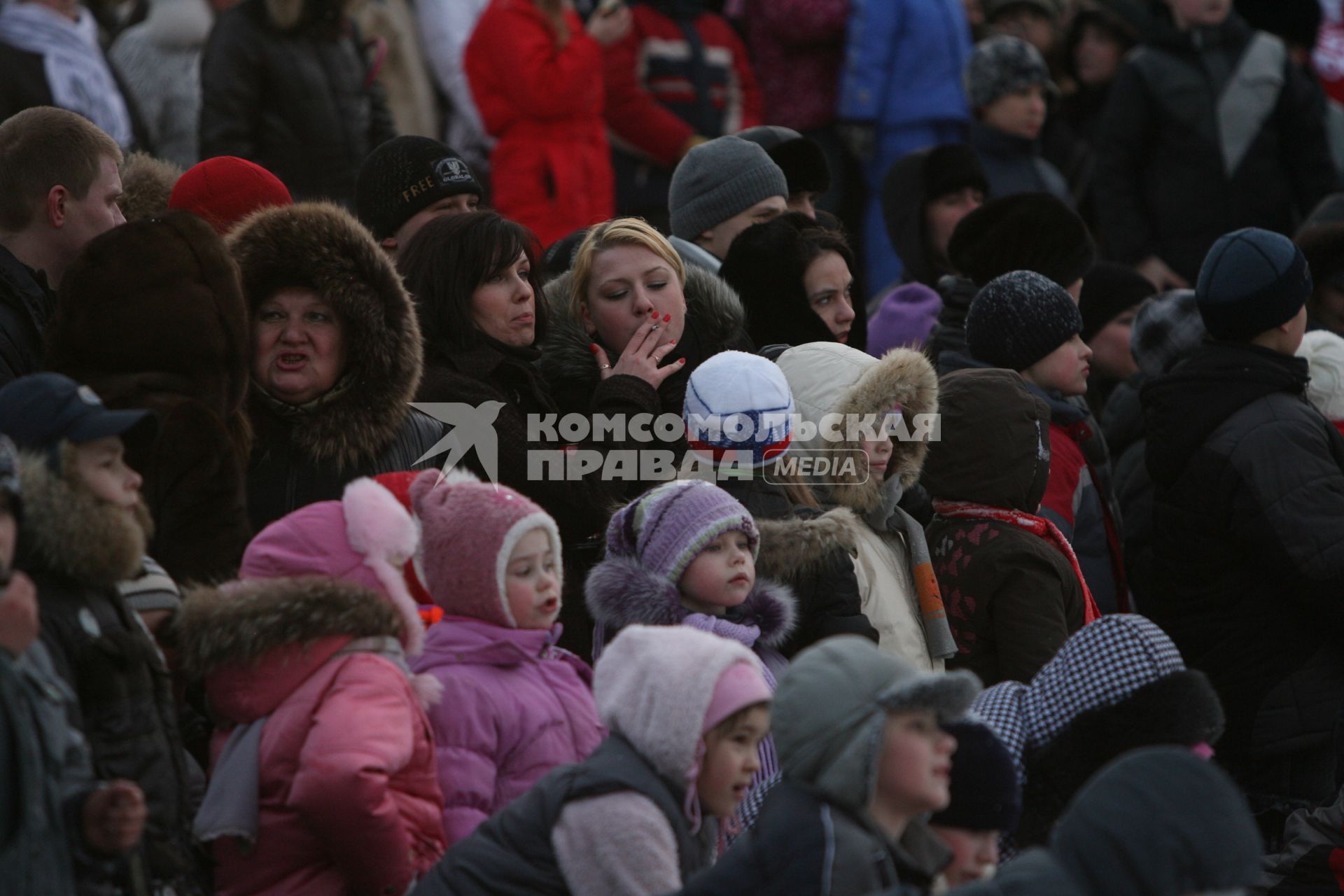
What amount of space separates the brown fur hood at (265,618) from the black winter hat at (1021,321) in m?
2.95

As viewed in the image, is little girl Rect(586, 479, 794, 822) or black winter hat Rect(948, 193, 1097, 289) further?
black winter hat Rect(948, 193, 1097, 289)

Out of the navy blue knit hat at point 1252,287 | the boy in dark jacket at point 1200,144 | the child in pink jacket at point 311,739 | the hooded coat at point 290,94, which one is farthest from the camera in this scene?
the boy in dark jacket at point 1200,144

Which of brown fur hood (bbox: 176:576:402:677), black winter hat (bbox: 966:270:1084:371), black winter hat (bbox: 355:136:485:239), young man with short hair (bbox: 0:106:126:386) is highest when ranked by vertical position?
young man with short hair (bbox: 0:106:126:386)

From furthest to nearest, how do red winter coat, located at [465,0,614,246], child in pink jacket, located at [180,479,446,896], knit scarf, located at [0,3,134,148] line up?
red winter coat, located at [465,0,614,246]
knit scarf, located at [0,3,134,148]
child in pink jacket, located at [180,479,446,896]

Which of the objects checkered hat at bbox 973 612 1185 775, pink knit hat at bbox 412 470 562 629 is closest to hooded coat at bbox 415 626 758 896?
pink knit hat at bbox 412 470 562 629

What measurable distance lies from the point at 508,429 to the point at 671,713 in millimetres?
1733

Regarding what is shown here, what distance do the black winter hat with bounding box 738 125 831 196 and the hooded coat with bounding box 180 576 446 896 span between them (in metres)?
3.91

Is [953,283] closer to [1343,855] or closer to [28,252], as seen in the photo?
[1343,855]

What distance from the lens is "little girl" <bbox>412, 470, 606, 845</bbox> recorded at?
4113 mm

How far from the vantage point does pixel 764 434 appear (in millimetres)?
5008

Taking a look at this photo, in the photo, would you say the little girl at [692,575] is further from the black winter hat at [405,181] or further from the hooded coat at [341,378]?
the black winter hat at [405,181]

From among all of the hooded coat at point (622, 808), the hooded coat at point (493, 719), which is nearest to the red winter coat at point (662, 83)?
the hooded coat at point (493, 719)

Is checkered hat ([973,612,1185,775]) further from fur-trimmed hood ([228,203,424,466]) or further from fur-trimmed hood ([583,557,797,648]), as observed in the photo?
fur-trimmed hood ([228,203,424,466])

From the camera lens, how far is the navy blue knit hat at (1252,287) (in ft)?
20.2
